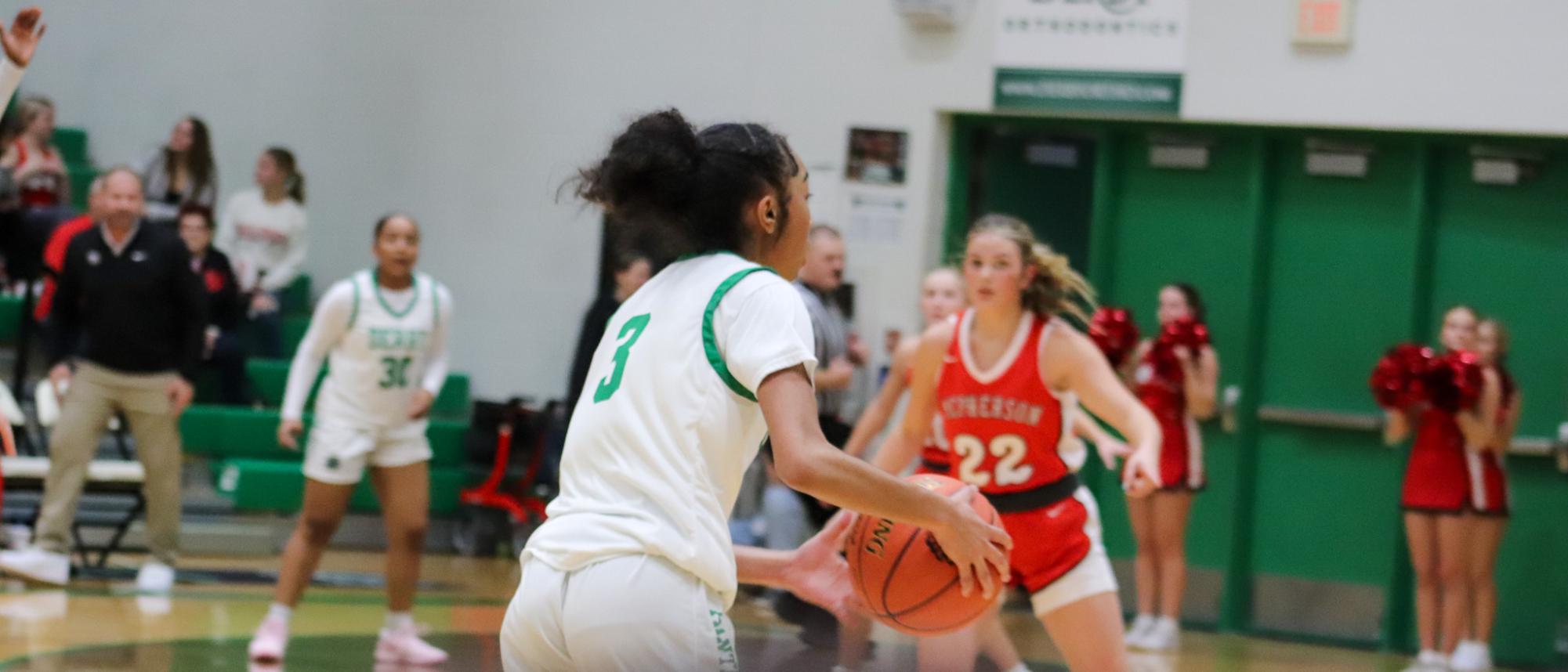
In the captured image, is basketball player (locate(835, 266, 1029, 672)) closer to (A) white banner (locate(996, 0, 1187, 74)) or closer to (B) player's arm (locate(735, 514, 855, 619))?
(B) player's arm (locate(735, 514, 855, 619))

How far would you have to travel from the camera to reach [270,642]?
658 centimetres

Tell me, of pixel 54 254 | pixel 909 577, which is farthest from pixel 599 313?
pixel 909 577

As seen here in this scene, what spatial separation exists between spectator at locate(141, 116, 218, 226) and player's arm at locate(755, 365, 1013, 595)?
883 centimetres

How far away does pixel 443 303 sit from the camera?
7211mm

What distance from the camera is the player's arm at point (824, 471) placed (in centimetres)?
243

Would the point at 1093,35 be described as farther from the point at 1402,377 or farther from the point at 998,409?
the point at 998,409

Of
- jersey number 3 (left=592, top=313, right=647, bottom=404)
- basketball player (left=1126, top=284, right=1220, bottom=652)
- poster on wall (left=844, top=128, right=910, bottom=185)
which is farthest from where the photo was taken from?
poster on wall (left=844, top=128, right=910, bottom=185)

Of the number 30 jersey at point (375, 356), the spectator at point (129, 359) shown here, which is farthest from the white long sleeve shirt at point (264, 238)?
the number 30 jersey at point (375, 356)

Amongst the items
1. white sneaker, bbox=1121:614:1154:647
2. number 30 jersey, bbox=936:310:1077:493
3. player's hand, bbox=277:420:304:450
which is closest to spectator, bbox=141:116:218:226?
player's hand, bbox=277:420:304:450

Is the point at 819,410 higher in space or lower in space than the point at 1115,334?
lower

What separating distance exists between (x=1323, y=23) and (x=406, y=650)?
17.5 ft

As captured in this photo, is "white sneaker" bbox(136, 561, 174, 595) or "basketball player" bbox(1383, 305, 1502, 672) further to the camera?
"basketball player" bbox(1383, 305, 1502, 672)

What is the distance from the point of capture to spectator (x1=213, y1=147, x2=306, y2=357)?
11008 millimetres

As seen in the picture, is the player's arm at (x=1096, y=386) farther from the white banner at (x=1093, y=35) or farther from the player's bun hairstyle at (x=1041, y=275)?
the white banner at (x=1093, y=35)
